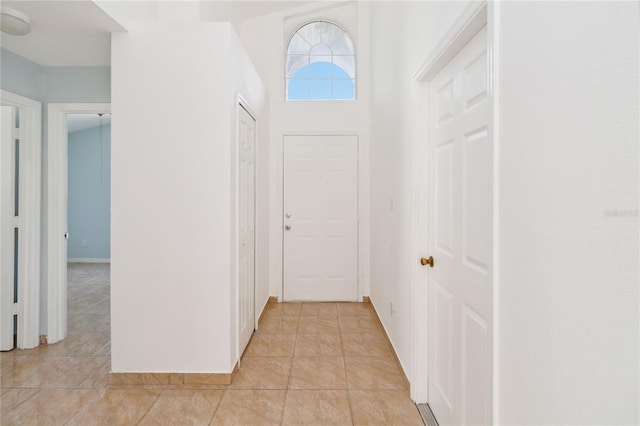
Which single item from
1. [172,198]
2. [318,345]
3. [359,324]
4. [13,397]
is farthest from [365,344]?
[13,397]

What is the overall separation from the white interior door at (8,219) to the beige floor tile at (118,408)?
1.31 metres

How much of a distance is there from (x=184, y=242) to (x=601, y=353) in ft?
7.24

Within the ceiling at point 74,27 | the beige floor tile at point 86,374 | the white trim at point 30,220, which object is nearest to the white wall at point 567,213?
the ceiling at point 74,27

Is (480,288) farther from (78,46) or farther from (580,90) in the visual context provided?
(78,46)

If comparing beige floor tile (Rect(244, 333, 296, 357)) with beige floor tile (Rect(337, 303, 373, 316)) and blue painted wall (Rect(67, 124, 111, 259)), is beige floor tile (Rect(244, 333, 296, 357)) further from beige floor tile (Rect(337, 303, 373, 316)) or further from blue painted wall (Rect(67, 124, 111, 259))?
blue painted wall (Rect(67, 124, 111, 259))

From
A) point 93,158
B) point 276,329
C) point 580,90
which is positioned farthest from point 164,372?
point 93,158

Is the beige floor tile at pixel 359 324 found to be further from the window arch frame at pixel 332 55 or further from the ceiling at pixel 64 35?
the ceiling at pixel 64 35

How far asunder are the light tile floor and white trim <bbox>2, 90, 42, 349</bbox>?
0.23 meters

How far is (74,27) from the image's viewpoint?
2346mm

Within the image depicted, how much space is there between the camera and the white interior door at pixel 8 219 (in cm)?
289

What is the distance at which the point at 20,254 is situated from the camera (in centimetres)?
296

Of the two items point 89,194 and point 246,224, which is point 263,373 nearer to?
point 246,224

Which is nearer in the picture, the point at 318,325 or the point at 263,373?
the point at 263,373

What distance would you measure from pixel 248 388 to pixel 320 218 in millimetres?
2322
